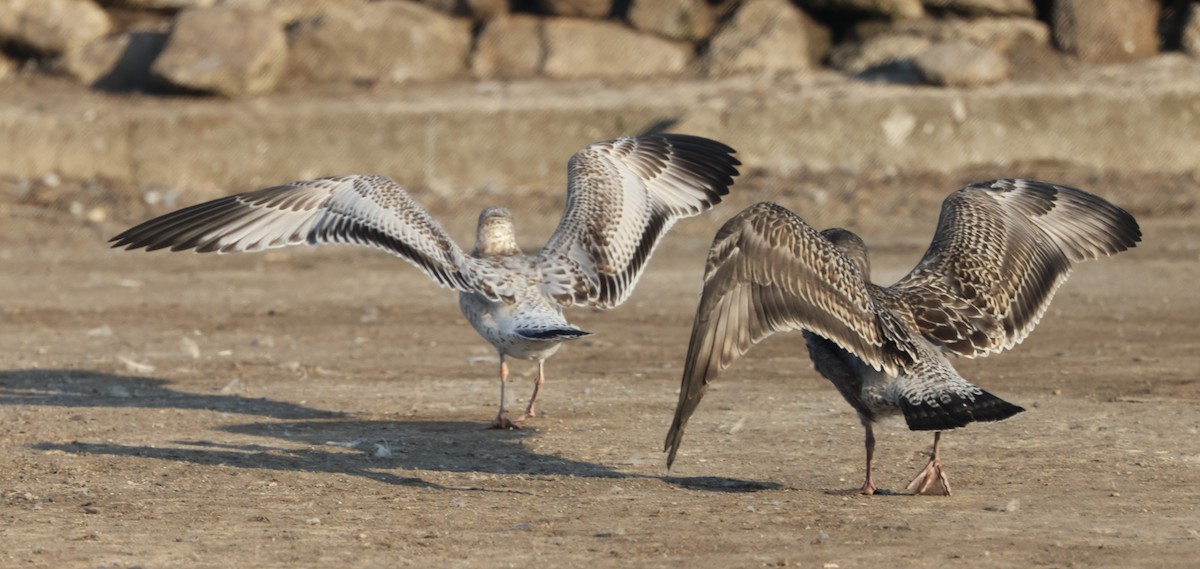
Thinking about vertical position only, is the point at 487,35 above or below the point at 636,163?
above

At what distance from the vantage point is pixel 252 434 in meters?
8.55

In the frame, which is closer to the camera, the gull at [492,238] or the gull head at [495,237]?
the gull at [492,238]

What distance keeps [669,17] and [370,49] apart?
3.05 m

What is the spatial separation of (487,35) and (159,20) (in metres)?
3.67

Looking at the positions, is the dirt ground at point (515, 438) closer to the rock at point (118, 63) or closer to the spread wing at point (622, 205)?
the spread wing at point (622, 205)

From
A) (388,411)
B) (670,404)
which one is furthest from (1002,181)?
(388,411)

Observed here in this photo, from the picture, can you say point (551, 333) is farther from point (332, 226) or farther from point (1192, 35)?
point (1192, 35)

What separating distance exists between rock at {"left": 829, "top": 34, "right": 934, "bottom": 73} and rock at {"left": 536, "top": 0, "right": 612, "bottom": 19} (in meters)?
2.47

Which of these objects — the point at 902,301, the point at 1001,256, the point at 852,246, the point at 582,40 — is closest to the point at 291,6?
Result: the point at 582,40

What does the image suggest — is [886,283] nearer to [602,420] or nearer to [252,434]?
[602,420]

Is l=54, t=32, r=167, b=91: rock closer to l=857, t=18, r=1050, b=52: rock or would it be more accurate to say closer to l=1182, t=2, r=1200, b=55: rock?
l=857, t=18, r=1050, b=52: rock

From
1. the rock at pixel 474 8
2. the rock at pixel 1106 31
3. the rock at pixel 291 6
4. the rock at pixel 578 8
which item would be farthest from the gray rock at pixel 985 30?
the rock at pixel 291 6

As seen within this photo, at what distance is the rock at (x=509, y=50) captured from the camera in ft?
57.0

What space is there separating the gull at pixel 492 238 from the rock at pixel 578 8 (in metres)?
8.14
